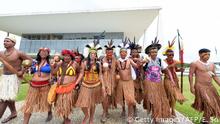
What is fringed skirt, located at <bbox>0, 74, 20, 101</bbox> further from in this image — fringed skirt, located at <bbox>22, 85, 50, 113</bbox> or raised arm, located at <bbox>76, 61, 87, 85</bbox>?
raised arm, located at <bbox>76, 61, 87, 85</bbox>

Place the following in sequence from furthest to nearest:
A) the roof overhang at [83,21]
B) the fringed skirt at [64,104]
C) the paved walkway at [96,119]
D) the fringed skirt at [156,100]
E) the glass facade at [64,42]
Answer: the glass facade at [64,42], the roof overhang at [83,21], the paved walkway at [96,119], the fringed skirt at [156,100], the fringed skirt at [64,104]

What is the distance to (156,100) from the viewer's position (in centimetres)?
374

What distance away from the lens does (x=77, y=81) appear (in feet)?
11.6

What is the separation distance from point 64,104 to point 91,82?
0.63 m

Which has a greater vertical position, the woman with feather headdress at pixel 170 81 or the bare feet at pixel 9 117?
the woman with feather headdress at pixel 170 81

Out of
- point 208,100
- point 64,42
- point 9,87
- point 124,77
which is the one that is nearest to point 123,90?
point 124,77

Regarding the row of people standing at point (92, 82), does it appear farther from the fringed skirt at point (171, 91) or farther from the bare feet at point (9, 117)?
the bare feet at point (9, 117)

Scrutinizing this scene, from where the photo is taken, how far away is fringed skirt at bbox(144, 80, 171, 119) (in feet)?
12.1

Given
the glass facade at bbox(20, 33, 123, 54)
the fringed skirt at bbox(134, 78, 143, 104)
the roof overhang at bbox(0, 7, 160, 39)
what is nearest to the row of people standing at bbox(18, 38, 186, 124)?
the fringed skirt at bbox(134, 78, 143, 104)

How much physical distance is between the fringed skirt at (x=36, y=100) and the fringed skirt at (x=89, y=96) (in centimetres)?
65

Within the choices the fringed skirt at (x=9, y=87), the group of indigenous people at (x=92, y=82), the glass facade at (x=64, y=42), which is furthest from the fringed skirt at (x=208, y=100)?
the glass facade at (x=64, y=42)

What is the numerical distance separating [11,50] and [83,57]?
1434 mm

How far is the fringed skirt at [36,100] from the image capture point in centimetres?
342

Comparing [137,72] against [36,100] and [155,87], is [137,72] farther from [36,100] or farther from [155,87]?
[36,100]
